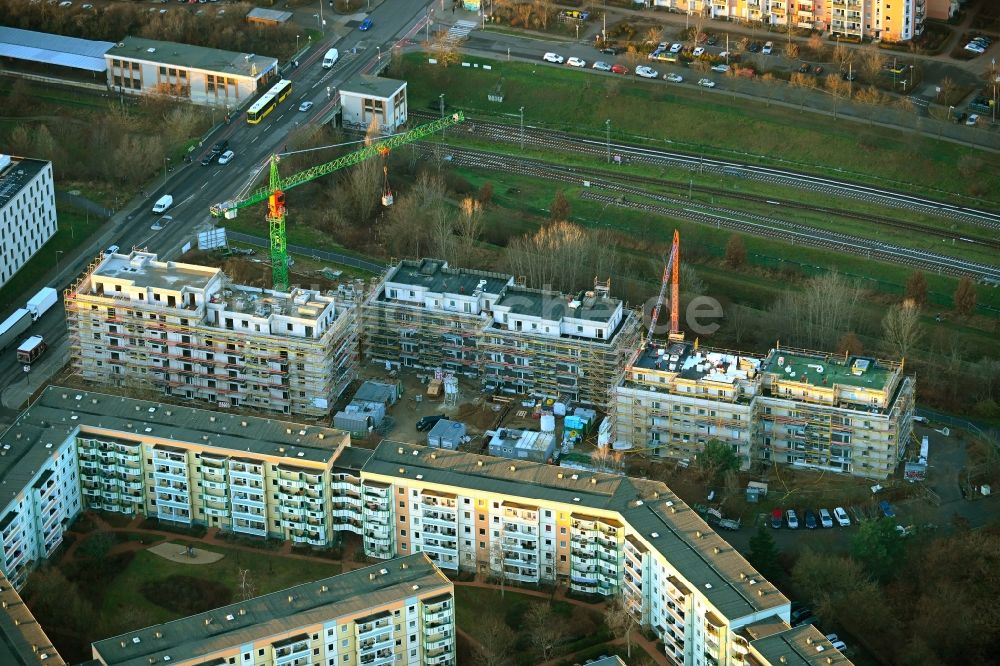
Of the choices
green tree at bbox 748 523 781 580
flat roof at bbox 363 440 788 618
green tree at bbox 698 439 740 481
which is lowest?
green tree at bbox 748 523 781 580

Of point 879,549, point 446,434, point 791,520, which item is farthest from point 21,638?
point 879,549

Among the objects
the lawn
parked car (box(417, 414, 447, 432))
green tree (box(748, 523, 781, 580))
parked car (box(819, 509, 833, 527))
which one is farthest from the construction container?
parked car (box(819, 509, 833, 527))

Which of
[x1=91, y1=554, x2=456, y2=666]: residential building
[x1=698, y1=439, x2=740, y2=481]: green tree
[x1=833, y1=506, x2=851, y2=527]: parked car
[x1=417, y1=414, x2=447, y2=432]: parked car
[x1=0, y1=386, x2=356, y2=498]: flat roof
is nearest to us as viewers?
[x1=91, y1=554, x2=456, y2=666]: residential building

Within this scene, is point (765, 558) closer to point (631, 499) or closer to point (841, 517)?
point (631, 499)

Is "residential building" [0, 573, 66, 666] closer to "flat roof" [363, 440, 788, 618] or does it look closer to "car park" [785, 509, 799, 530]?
"flat roof" [363, 440, 788, 618]

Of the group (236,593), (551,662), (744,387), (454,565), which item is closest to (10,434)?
(236,593)
